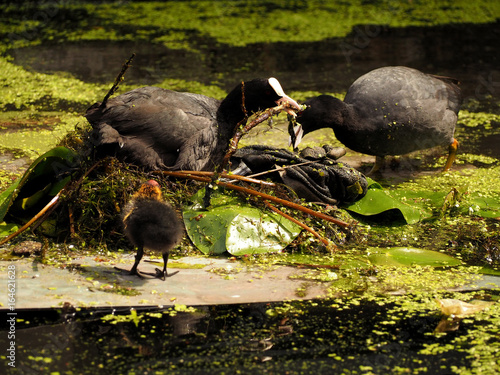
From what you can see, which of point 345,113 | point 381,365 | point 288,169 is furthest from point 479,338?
point 345,113

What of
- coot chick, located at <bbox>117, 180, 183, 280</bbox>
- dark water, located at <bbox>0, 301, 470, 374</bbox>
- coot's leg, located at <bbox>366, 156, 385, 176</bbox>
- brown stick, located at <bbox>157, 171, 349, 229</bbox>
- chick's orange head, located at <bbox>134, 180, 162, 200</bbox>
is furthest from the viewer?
coot's leg, located at <bbox>366, 156, 385, 176</bbox>

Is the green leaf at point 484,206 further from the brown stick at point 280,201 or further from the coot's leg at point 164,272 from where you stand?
the coot's leg at point 164,272

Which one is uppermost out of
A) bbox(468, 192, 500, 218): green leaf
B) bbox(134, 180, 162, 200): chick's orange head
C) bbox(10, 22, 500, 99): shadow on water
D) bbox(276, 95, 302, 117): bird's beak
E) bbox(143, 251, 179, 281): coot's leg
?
bbox(10, 22, 500, 99): shadow on water

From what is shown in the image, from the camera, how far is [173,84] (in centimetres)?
788

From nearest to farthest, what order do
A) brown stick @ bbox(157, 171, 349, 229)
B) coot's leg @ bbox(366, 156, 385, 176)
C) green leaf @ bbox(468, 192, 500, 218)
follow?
1. brown stick @ bbox(157, 171, 349, 229)
2. green leaf @ bbox(468, 192, 500, 218)
3. coot's leg @ bbox(366, 156, 385, 176)

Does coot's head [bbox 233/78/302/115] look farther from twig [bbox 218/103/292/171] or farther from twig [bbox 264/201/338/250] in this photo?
twig [bbox 264/201/338/250]

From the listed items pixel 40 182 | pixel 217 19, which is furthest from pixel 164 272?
pixel 217 19

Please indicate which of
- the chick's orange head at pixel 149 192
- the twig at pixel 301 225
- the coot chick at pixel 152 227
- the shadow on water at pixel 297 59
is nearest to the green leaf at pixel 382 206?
the twig at pixel 301 225

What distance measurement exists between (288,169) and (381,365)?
204 centimetres

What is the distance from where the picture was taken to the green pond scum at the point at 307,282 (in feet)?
9.53

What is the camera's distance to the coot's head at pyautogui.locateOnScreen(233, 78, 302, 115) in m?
4.96

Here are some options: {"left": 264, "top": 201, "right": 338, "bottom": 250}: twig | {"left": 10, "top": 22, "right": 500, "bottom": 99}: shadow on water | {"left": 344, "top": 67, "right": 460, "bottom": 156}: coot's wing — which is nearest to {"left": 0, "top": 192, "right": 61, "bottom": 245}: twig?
{"left": 264, "top": 201, "right": 338, "bottom": 250}: twig

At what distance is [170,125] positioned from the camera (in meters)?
4.58

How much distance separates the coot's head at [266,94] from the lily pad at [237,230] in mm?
1035
